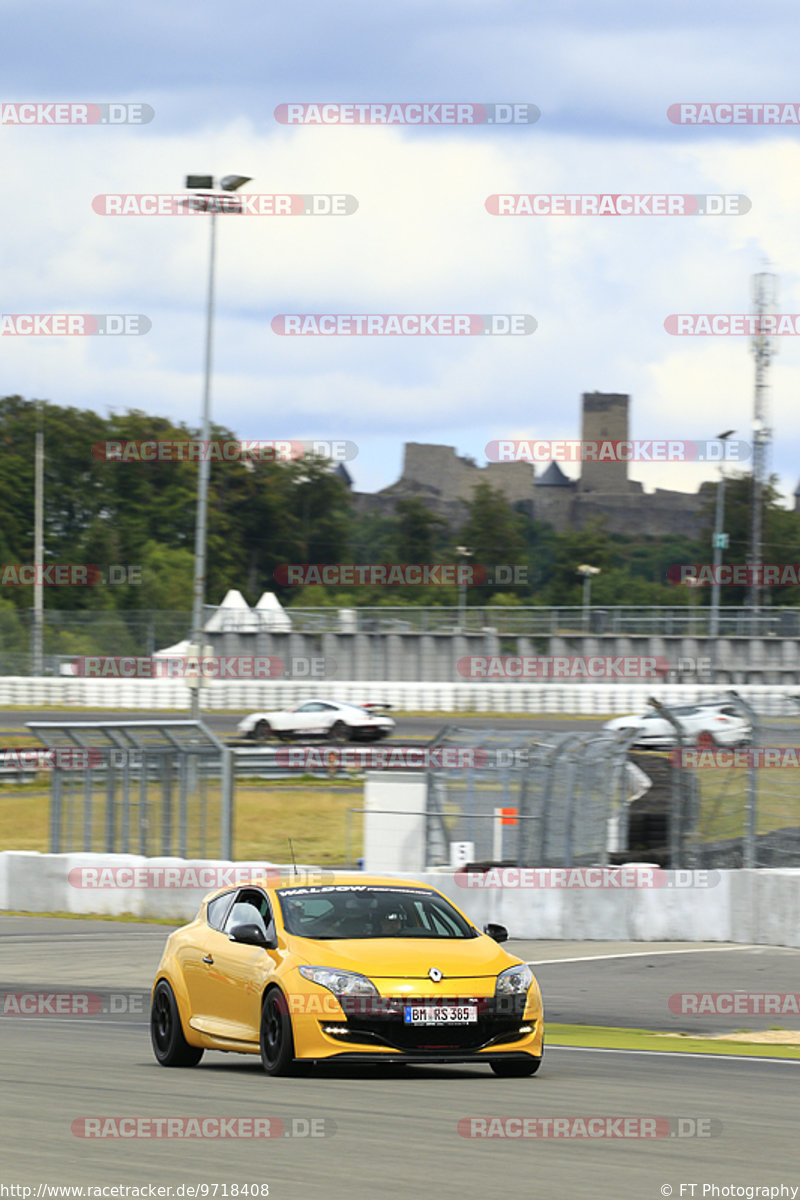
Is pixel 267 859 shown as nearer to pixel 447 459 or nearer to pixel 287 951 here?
pixel 287 951

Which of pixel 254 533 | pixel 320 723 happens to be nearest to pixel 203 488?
pixel 320 723

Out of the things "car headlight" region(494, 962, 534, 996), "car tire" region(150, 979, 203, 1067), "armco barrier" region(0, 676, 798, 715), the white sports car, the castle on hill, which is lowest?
"car tire" region(150, 979, 203, 1067)

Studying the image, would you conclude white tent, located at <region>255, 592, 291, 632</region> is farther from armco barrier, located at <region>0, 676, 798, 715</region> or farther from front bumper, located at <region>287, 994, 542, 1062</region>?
front bumper, located at <region>287, 994, 542, 1062</region>

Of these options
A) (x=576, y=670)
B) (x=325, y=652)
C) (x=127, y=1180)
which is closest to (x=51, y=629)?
(x=325, y=652)

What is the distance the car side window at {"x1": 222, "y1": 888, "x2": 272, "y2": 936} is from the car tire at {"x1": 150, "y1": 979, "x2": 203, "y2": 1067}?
1.68 feet

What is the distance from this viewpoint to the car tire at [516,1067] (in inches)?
339

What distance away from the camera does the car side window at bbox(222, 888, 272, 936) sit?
910 centimetres

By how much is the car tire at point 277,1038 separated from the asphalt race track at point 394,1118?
100 mm

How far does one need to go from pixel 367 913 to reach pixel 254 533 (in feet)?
265

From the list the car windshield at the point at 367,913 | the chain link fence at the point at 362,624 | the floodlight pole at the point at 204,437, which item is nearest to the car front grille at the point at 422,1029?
the car windshield at the point at 367,913

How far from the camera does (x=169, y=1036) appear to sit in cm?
939

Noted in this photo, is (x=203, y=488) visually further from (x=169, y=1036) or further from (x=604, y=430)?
(x=604, y=430)

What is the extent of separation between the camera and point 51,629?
44.1 metres

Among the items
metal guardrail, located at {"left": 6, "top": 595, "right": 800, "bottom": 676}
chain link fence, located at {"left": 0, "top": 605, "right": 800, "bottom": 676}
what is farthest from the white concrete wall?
chain link fence, located at {"left": 0, "top": 605, "right": 800, "bottom": 676}
